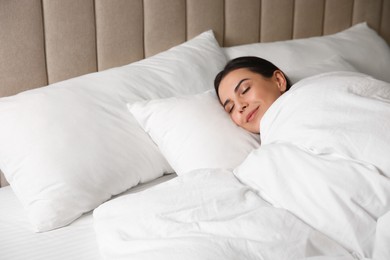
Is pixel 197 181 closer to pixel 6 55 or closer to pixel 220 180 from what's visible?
pixel 220 180

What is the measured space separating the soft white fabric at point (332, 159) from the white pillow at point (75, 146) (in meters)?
0.36

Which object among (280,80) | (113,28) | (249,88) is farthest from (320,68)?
(113,28)

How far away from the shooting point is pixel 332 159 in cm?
118

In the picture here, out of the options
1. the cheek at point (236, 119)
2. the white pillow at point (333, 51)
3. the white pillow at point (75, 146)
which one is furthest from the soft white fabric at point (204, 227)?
the white pillow at point (333, 51)

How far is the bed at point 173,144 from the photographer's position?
107 centimetres

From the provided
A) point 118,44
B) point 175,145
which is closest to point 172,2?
point 118,44

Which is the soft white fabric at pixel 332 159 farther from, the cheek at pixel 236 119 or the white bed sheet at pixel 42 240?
the white bed sheet at pixel 42 240

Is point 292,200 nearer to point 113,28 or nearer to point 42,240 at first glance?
point 42,240

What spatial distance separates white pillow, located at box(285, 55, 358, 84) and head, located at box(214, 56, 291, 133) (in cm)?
9

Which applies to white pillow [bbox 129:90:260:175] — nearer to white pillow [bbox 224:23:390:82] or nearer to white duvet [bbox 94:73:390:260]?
white duvet [bbox 94:73:390:260]

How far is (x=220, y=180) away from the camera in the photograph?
4.07ft

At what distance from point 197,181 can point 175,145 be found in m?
0.27

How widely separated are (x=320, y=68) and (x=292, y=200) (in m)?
0.82

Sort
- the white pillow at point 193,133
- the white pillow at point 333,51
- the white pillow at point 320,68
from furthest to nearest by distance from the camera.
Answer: the white pillow at point 333,51, the white pillow at point 320,68, the white pillow at point 193,133
